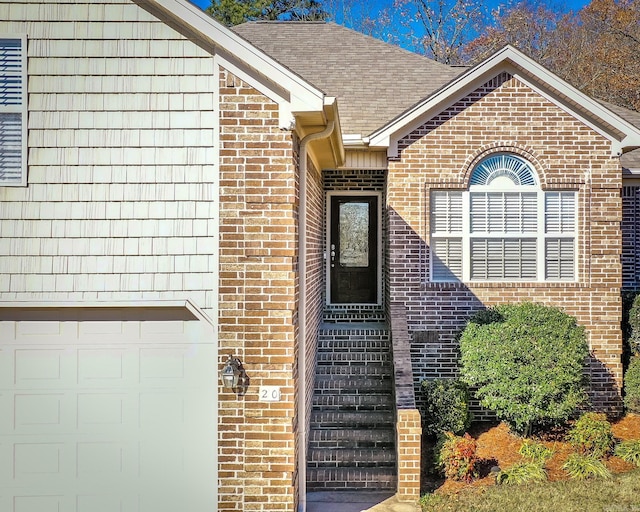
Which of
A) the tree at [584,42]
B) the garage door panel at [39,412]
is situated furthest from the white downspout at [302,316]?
the tree at [584,42]

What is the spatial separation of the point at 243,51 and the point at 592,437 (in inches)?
263

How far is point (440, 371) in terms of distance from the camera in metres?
9.37

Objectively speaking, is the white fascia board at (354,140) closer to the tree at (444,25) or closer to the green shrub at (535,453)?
the green shrub at (535,453)

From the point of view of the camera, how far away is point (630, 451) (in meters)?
7.92

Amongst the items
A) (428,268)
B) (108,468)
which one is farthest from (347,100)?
(108,468)

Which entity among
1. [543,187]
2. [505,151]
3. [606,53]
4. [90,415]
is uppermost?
[606,53]

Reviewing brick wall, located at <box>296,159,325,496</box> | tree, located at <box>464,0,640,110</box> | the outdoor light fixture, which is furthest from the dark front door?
tree, located at <box>464,0,640,110</box>

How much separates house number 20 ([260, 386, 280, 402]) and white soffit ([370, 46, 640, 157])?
4.90 m

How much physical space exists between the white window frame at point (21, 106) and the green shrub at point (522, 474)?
635 centimetres

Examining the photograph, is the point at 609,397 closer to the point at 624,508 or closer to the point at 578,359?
the point at 578,359

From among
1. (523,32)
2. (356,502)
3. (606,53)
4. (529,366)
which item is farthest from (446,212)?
(523,32)

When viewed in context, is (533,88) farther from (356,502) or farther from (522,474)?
(356,502)

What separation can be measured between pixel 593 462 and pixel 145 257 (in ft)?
19.8

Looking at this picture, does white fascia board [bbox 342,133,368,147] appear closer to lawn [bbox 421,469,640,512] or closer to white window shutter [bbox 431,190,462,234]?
white window shutter [bbox 431,190,462,234]
